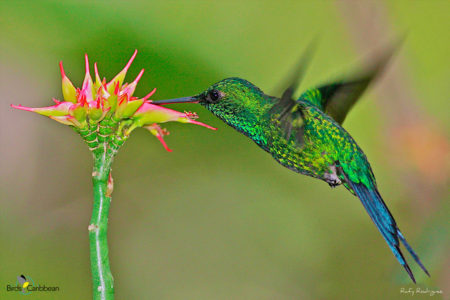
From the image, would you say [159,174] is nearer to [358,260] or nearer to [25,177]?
[25,177]

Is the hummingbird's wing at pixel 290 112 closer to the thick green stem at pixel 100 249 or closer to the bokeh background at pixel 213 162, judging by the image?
the thick green stem at pixel 100 249

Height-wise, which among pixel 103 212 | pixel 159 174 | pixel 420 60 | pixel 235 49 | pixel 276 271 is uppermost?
pixel 235 49

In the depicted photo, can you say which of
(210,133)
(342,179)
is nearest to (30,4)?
(210,133)

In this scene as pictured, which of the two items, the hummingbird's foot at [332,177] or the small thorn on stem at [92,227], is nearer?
the small thorn on stem at [92,227]

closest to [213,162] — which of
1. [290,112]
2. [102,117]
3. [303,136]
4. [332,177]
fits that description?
[332,177]

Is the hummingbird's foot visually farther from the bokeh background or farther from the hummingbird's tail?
the bokeh background

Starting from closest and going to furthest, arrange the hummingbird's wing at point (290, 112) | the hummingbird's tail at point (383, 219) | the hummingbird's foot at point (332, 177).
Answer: the hummingbird's wing at point (290, 112), the hummingbird's tail at point (383, 219), the hummingbird's foot at point (332, 177)

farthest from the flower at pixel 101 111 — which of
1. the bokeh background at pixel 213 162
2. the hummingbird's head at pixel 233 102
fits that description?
the bokeh background at pixel 213 162
